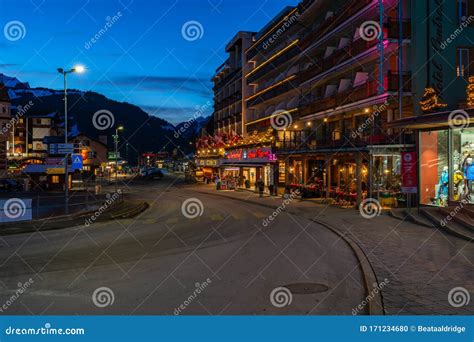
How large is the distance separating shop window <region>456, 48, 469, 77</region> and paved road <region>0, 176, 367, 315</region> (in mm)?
14135

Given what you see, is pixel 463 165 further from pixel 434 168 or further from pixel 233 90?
pixel 233 90

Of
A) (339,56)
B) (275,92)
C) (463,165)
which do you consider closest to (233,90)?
(275,92)

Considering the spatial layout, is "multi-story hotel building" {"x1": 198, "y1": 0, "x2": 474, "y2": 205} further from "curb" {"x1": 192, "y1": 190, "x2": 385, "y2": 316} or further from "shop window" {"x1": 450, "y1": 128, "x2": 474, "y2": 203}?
"curb" {"x1": 192, "y1": 190, "x2": 385, "y2": 316}

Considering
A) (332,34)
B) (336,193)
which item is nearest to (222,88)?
(332,34)

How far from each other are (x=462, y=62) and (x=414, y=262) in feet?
64.8

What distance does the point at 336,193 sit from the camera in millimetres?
32438

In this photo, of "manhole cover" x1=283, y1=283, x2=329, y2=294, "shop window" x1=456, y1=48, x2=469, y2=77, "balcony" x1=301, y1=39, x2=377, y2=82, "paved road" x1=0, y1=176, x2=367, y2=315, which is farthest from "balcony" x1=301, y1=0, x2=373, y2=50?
"manhole cover" x1=283, y1=283, x2=329, y2=294

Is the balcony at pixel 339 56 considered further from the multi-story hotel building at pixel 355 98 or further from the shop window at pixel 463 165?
the shop window at pixel 463 165

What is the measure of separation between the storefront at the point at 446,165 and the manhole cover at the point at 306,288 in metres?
11.5

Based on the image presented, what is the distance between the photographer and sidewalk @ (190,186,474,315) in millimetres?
8641

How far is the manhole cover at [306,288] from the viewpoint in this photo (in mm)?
9969

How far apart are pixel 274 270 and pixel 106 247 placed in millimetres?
6310

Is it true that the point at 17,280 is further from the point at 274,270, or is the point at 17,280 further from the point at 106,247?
the point at 274,270

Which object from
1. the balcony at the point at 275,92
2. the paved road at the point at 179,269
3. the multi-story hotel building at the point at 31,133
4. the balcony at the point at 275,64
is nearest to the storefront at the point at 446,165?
the paved road at the point at 179,269
